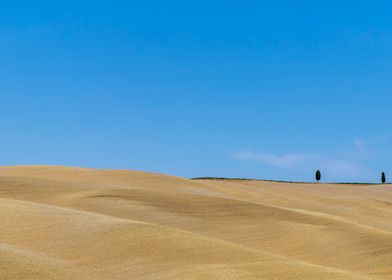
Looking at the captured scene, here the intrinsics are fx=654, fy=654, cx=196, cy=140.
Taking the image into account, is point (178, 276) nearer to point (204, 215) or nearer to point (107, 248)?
point (107, 248)

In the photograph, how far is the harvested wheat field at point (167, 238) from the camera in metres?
7.18

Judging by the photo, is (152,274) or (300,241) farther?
(300,241)

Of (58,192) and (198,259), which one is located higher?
(58,192)

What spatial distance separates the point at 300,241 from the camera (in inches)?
411

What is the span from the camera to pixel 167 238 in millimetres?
8289

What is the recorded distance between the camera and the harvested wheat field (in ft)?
23.5

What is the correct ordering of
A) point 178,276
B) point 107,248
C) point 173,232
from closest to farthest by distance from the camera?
point 178,276
point 107,248
point 173,232

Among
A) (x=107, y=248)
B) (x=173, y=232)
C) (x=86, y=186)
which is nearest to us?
(x=107, y=248)

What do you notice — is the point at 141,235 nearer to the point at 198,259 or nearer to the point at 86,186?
the point at 198,259

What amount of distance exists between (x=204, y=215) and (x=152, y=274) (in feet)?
16.5

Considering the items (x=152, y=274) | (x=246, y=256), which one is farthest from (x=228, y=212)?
(x=152, y=274)

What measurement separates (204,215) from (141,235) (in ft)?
12.1

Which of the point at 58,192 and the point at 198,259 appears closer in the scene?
the point at 198,259

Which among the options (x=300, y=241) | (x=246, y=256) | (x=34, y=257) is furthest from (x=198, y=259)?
(x=300, y=241)
